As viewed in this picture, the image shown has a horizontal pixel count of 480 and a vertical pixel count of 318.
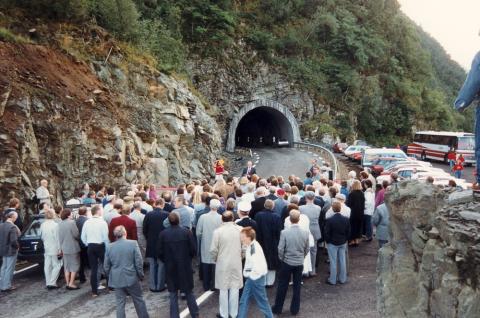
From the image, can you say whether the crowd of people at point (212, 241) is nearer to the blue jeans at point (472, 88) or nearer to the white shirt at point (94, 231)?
the white shirt at point (94, 231)

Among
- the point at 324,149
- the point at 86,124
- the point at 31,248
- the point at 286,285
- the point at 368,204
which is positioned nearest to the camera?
the point at 286,285

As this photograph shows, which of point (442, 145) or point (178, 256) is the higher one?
point (442, 145)

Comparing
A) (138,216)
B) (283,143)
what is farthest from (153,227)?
(283,143)

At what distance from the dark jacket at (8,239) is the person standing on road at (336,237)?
23.3 ft

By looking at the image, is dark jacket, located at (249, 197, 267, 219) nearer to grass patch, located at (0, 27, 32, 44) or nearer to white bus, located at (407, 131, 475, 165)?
grass patch, located at (0, 27, 32, 44)

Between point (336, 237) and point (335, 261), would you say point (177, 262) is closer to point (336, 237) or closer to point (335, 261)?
point (336, 237)

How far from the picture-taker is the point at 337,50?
47219 mm

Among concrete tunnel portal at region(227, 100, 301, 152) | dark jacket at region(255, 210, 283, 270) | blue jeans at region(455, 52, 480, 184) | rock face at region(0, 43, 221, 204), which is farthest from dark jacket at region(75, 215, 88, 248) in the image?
concrete tunnel portal at region(227, 100, 301, 152)

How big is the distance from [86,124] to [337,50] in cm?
3394

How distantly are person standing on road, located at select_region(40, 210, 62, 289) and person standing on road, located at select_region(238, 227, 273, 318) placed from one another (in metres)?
5.16

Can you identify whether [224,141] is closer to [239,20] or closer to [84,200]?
[239,20]

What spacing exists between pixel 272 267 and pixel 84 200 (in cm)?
666

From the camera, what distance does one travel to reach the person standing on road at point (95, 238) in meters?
9.91

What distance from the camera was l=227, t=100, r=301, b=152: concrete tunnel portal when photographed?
42.3 m
